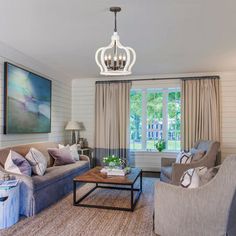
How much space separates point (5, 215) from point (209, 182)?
231cm

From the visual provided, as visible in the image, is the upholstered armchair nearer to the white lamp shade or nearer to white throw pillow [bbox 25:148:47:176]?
white throw pillow [bbox 25:148:47:176]

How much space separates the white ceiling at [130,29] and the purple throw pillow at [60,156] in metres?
1.79

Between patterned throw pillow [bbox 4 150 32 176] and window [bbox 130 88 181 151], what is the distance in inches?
125

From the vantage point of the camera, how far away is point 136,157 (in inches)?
235

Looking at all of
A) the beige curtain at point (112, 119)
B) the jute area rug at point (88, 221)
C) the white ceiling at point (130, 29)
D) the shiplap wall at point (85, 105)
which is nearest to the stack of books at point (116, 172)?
the jute area rug at point (88, 221)

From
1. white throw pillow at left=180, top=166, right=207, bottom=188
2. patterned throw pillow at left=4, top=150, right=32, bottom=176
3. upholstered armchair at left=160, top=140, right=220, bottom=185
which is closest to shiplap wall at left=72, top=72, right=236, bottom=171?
upholstered armchair at left=160, top=140, right=220, bottom=185

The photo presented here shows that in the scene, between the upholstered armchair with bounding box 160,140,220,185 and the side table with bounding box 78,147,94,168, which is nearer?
the upholstered armchair with bounding box 160,140,220,185

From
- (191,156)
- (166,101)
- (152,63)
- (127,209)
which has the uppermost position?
(152,63)

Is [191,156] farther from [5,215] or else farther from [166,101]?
[5,215]

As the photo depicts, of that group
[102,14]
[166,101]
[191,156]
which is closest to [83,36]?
[102,14]

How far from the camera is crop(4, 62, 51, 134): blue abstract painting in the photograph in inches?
151

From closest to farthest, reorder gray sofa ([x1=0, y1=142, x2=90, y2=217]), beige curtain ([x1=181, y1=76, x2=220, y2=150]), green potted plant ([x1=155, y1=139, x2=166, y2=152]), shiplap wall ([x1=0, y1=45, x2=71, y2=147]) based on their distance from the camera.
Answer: gray sofa ([x1=0, y1=142, x2=90, y2=217])
shiplap wall ([x1=0, y1=45, x2=71, y2=147])
beige curtain ([x1=181, y1=76, x2=220, y2=150])
green potted plant ([x1=155, y1=139, x2=166, y2=152])

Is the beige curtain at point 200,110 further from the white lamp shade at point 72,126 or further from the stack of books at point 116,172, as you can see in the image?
the white lamp shade at point 72,126

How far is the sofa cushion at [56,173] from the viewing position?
3227 millimetres
